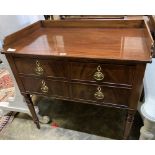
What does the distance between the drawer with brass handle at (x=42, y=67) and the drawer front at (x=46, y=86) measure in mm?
50

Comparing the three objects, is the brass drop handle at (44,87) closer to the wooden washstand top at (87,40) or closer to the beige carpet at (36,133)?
the wooden washstand top at (87,40)

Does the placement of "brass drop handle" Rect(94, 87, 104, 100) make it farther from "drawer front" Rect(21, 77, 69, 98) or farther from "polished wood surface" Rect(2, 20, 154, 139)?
"drawer front" Rect(21, 77, 69, 98)

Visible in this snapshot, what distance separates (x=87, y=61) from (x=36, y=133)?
85cm

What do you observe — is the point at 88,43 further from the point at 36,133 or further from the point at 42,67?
the point at 36,133

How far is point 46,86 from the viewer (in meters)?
1.03

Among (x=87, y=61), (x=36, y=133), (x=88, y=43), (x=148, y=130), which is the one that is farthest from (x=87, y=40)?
(x=36, y=133)

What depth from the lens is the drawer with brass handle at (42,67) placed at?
90 centimetres

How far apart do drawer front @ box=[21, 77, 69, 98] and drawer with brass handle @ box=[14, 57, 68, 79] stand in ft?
0.16

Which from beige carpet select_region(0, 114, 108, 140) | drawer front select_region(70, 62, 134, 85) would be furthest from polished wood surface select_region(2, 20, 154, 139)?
beige carpet select_region(0, 114, 108, 140)

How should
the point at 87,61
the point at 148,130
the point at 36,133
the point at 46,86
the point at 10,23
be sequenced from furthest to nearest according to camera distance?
the point at 36,133 → the point at 10,23 → the point at 46,86 → the point at 148,130 → the point at 87,61

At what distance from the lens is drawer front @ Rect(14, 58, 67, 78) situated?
901mm
